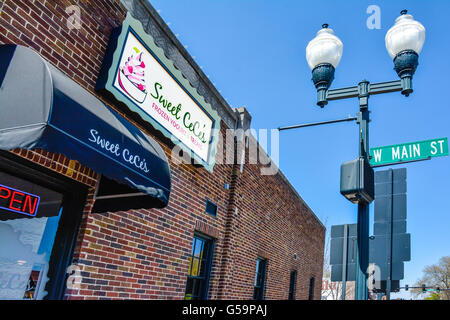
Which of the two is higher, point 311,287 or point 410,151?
point 410,151

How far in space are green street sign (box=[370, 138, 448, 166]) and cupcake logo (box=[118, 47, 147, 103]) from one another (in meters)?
3.53

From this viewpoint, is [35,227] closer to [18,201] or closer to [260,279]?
[18,201]

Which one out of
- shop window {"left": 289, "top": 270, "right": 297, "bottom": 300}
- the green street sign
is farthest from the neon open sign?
shop window {"left": 289, "top": 270, "right": 297, "bottom": 300}

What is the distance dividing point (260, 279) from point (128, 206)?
6.77 metres

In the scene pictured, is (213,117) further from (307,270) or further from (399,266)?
(307,270)

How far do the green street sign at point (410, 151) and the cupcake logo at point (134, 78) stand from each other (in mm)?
3534

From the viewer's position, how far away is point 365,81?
179 inches

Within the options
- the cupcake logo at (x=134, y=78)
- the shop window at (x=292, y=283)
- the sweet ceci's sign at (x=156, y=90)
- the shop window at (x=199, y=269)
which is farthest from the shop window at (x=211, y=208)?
the shop window at (x=292, y=283)

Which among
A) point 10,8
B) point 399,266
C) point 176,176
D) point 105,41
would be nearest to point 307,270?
point 176,176

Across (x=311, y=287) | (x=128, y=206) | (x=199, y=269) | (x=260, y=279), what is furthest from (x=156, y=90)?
(x=311, y=287)

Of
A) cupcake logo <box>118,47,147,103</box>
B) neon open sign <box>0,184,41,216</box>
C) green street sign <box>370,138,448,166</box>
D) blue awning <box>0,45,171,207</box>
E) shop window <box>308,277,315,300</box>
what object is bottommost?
shop window <box>308,277,315,300</box>

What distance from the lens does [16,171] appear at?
397 centimetres

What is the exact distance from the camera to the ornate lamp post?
169 inches

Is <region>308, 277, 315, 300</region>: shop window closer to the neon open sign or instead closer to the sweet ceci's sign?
the sweet ceci's sign
